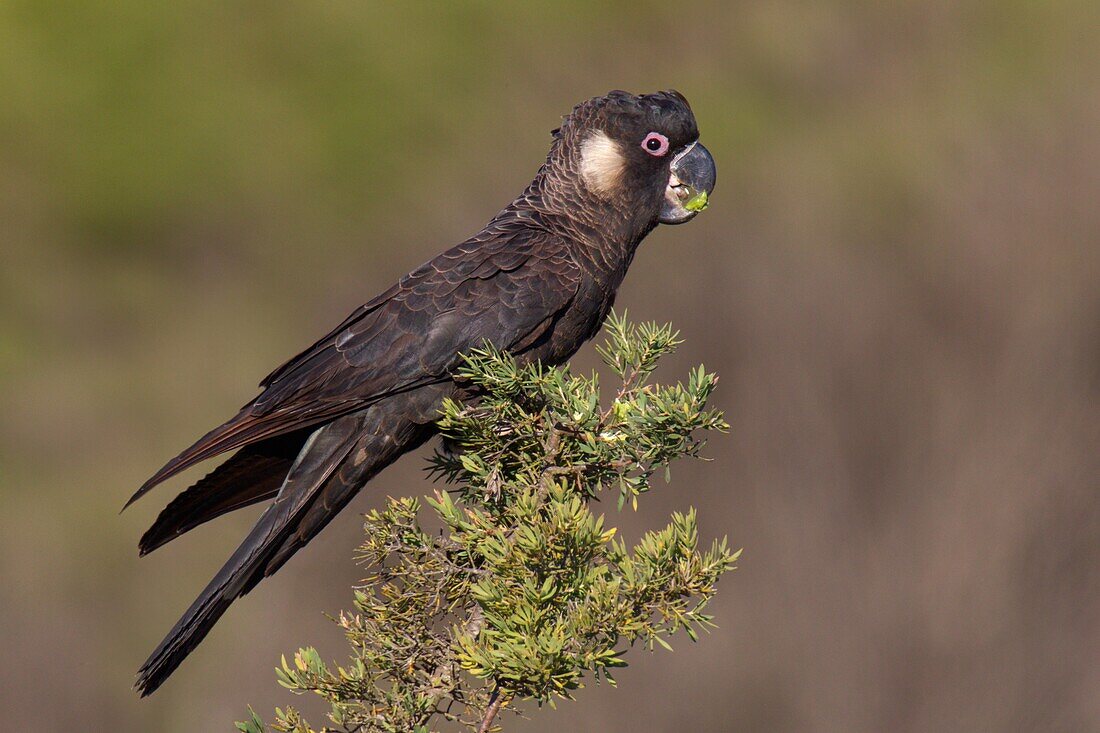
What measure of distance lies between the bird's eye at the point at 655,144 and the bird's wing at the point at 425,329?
1.46ft

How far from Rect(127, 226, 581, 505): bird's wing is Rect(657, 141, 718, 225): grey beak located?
451mm

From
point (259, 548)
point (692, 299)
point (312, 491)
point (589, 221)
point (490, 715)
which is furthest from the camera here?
point (692, 299)

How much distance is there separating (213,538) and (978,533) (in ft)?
17.6

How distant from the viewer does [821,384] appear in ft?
22.2

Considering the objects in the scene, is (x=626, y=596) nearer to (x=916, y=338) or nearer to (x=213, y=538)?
(x=916, y=338)

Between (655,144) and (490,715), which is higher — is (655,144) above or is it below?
above

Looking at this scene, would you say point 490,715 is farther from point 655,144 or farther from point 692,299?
point 692,299

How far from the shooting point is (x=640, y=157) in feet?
9.73

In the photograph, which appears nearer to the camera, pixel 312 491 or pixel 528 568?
pixel 528 568

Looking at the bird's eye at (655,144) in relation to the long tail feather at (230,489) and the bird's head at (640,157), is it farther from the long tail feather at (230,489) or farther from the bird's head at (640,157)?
the long tail feather at (230,489)

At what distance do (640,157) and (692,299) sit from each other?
359 centimetres

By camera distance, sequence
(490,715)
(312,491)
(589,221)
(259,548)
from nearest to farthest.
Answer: (490,715)
(259,548)
(312,491)
(589,221)

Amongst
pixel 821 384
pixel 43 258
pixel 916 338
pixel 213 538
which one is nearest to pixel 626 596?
pixel 821 384

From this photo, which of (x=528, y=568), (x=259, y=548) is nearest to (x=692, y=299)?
(x=259, y=548)
